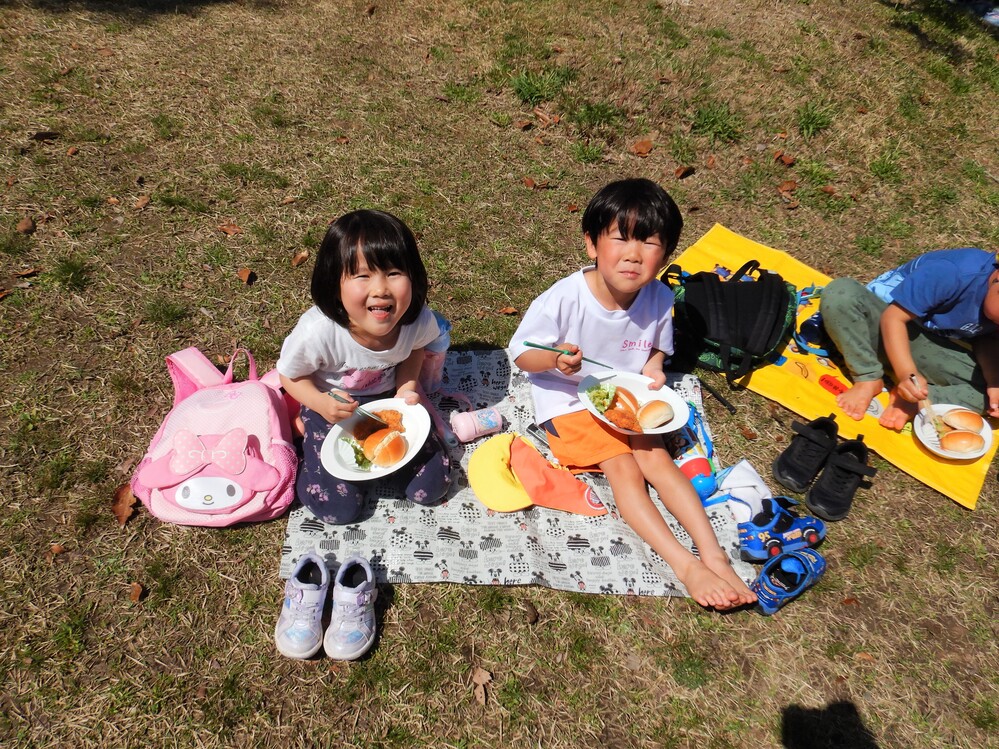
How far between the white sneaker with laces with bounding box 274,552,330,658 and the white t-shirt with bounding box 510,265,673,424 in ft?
5.12

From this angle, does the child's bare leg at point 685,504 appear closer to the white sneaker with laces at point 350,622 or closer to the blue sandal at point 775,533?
the blue sandal at point 775,533

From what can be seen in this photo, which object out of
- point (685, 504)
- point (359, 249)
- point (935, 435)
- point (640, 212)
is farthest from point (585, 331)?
point (935, 435)

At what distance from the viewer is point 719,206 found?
558cm

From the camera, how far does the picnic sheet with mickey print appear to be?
10.2ft

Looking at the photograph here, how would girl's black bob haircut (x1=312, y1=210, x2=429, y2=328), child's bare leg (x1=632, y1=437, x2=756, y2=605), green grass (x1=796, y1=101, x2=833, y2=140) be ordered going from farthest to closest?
1. green grass (x1=796, y1=101, x2=833, y2=140)
2. child's bare leg (x1=632, y1=437, x2=756, y2=605)
3. girl's black bob haircut (x1=312, y1=210, x2=429, y2=328)

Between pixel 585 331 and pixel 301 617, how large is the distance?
2091 millimetres

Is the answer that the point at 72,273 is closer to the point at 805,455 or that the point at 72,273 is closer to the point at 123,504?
the point at 123,504

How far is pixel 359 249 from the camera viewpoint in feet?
8.36

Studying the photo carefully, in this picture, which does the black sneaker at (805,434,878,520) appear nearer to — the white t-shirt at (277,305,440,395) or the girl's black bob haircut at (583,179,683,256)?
the girl's black bob haircut at (583,179,683,256)

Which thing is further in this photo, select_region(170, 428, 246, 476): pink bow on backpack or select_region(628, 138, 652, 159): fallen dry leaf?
select_region(628, 138, 652, 159): fallen dry leaf

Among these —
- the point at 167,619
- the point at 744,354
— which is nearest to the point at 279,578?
the point at 167,619

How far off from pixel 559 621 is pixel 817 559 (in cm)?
146

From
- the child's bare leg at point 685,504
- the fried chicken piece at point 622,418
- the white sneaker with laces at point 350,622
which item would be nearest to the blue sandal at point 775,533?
the child's bare leg at point 685,504

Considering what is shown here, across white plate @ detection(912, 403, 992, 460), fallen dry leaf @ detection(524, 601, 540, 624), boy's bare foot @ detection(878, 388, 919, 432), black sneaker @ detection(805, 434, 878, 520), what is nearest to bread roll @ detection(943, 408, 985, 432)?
white plate @ detection(912, 403, 992, 460)
